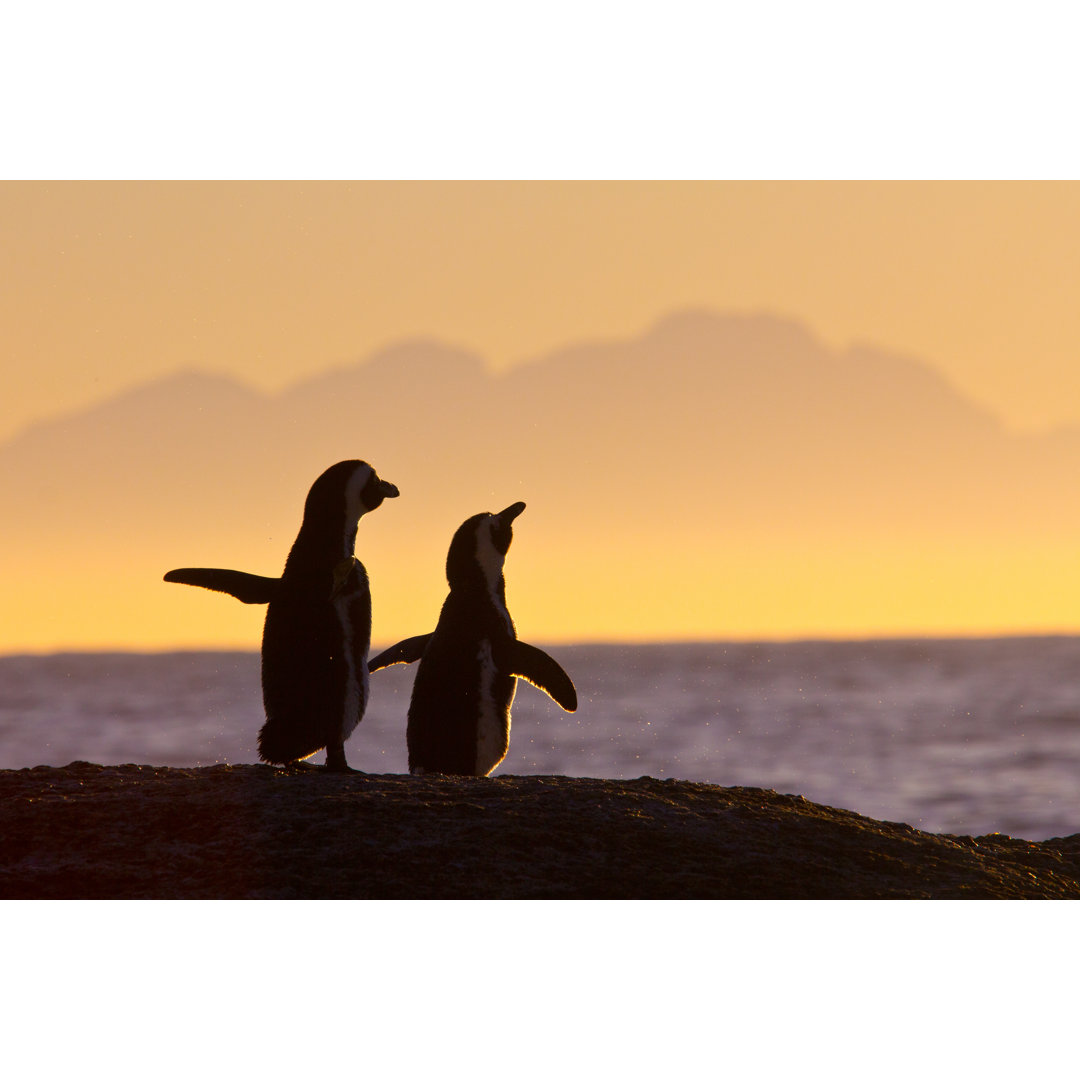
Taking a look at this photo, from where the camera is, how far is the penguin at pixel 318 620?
20.6ft

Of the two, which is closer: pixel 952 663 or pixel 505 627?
pixel 505 627

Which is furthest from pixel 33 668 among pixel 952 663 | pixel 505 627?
pixel 505 627

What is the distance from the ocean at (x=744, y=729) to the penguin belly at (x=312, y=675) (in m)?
1.26

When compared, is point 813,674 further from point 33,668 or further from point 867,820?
point 867,820

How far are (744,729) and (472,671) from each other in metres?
27.6

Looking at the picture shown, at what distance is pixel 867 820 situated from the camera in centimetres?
620

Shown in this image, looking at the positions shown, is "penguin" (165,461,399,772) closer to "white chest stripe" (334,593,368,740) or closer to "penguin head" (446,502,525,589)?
"white chest stripe" (334,593,368,740)

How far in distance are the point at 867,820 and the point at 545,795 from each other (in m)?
1.55

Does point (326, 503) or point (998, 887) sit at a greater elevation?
point (326, 503)

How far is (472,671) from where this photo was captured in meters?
6.76

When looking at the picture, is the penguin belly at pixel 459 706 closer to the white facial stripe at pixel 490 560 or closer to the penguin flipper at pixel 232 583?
the white facial stripe at pixel 490 560

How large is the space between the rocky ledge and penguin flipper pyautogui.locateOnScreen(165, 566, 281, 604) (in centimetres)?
84

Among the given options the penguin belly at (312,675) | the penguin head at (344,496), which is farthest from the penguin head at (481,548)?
the penguin belly at (312,675)

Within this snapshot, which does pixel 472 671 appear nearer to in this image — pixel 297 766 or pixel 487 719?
pixel 487 719
